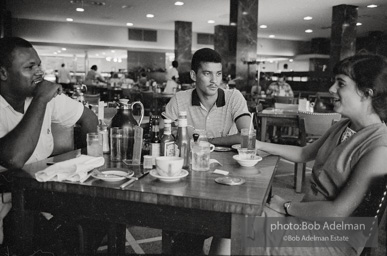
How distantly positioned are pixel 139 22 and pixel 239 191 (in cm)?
1281

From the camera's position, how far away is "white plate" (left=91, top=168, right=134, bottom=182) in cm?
131

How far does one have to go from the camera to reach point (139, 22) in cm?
1316

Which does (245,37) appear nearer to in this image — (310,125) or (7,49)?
(310,125)

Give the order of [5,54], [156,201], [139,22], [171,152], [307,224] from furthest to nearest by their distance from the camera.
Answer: [139,22]
[5,54]
[171,152]
[307,224]
[156,201]

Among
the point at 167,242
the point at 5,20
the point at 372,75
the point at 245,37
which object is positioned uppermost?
the point at 5,20

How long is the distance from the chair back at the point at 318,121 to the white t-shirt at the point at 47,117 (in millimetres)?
2736

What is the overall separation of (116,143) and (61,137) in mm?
632

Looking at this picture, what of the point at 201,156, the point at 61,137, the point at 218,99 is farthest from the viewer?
the point at 218,99

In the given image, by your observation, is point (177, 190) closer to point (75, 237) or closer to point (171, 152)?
point (171, 152)

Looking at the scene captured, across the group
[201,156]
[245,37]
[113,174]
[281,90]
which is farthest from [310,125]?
[245,37]

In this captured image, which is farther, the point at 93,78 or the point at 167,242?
the point at 93,78

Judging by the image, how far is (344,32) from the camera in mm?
9633

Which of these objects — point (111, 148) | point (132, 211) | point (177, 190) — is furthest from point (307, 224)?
point (111, 148)

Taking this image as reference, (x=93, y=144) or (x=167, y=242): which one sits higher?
(x=93, y=144)
